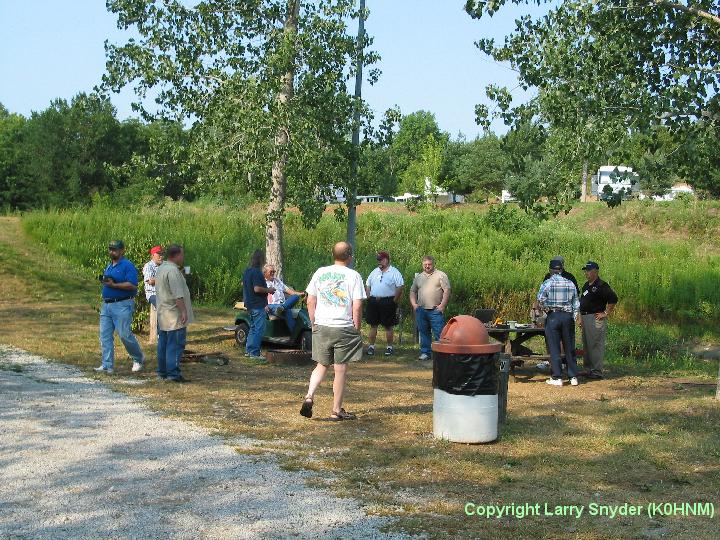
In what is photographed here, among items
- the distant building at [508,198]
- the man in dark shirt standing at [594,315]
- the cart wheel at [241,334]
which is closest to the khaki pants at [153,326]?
the cart wheel at [241,334]

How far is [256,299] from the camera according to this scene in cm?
1429

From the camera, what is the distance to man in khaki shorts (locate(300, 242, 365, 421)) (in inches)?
369

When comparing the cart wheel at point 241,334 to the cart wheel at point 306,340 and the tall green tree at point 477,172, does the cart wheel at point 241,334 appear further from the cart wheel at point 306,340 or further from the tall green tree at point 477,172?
the tall green tree at point 477,172

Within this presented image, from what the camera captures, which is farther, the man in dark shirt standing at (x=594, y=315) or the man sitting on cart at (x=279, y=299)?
the man sitting on cart at (x=279, y=299)

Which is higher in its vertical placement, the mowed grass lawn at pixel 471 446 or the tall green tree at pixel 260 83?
the tall green tree at pixel 260 83

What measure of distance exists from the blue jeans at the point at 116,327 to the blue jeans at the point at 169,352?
1.84ft

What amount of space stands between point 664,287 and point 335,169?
449 inches

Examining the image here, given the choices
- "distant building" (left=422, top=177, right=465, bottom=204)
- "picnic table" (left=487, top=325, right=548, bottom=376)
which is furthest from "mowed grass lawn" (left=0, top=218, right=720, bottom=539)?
"distant building" (left=422, top=177, right=465, bottom=204)

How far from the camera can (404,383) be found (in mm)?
12938

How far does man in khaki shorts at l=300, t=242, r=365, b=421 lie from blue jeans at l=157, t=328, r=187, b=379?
3.01 m

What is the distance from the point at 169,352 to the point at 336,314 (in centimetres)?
336

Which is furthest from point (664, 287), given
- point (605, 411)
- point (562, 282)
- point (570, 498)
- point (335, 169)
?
point (570, 498)

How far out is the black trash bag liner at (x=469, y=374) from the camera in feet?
28.8

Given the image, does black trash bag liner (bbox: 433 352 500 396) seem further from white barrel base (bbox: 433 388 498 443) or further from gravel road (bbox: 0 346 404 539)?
gravel road (bbox: 0 346 404 539)
